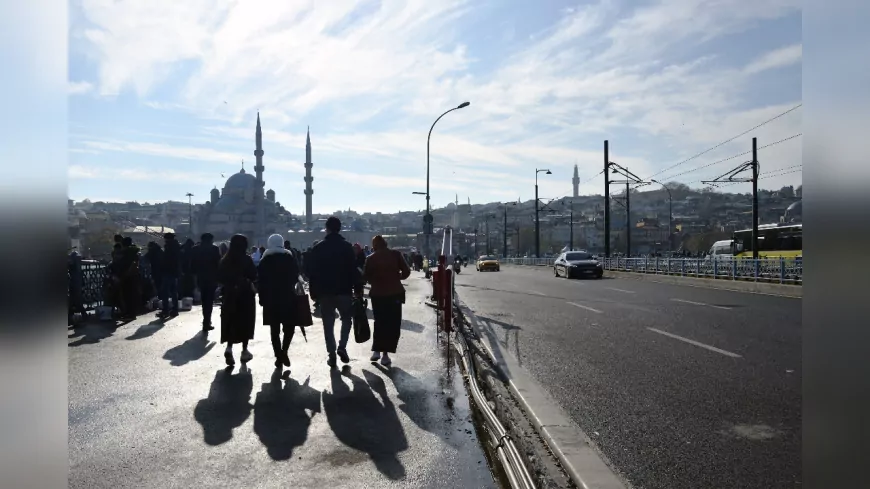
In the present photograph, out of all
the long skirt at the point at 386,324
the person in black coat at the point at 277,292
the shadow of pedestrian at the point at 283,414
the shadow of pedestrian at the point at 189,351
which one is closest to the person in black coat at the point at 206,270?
the shadow of pedestrian at the point at 189,351

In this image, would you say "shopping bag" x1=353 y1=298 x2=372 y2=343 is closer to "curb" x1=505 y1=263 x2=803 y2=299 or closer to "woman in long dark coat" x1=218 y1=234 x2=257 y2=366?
"woman in long dark coat" x1=218 y1=234 x2=257 y2=366

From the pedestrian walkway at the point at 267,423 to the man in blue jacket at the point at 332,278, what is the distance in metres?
0.49

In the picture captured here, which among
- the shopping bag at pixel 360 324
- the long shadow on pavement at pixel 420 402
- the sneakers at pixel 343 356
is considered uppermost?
the shopping bag at pixel 360 324

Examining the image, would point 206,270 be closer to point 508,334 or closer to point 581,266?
point 508,334

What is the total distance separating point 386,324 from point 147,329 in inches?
244

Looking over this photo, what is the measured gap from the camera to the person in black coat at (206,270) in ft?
38.7

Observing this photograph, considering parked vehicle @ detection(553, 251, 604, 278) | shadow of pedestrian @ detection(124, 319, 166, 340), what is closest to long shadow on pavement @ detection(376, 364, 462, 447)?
shadow of pedestrian @ detection(124, 319, 166, 340)

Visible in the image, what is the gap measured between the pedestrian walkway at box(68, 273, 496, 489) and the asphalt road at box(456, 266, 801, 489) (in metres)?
1.11

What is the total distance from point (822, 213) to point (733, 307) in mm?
15983

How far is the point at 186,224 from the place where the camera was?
137125 millimetres

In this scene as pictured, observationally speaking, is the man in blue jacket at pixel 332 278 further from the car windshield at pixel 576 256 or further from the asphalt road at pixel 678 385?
the car windshield at pixel 576 256

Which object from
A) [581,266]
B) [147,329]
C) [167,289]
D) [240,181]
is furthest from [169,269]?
[240,181]

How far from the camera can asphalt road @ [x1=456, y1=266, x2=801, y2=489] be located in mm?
4230

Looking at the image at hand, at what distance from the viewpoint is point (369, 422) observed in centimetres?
553
